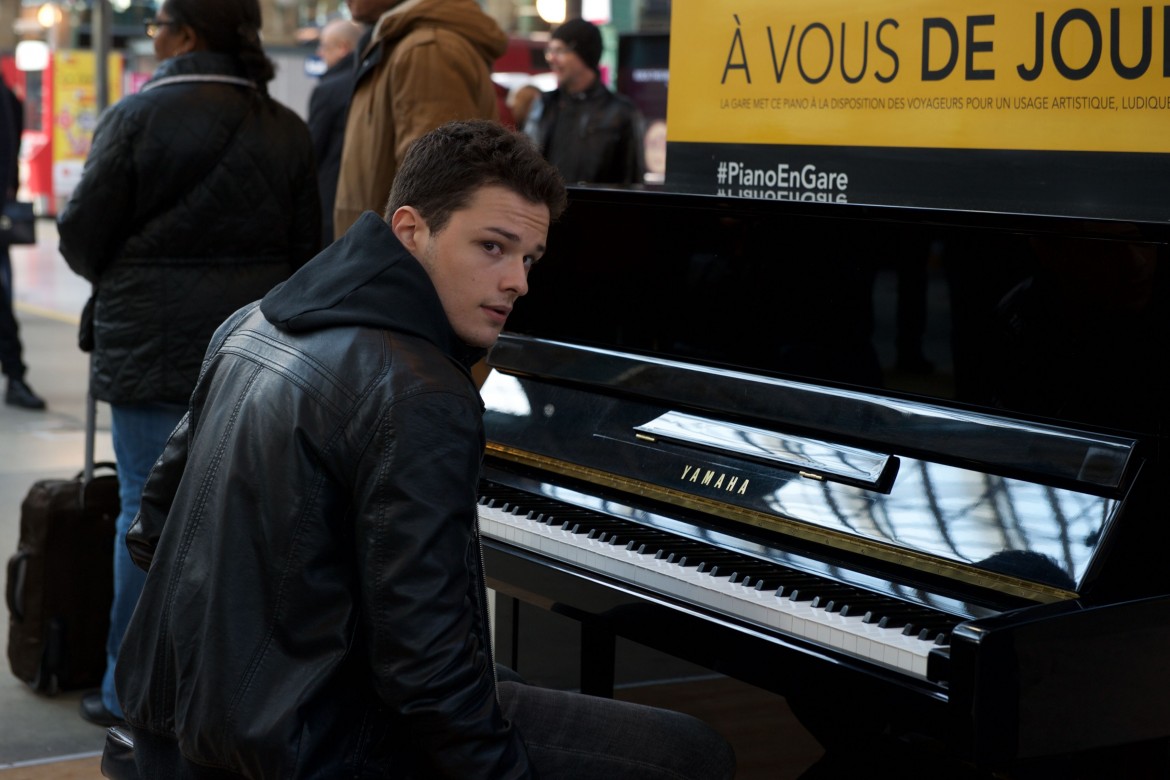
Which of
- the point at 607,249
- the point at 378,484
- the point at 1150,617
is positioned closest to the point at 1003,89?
the point at 607,249

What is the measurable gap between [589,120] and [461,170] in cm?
522

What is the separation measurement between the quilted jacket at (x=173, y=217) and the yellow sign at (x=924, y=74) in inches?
38.1

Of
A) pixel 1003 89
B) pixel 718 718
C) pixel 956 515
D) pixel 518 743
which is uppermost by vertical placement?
pixel 1003 89

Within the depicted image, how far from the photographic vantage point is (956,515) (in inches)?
85.4

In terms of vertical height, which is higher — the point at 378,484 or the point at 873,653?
the point at 378,484

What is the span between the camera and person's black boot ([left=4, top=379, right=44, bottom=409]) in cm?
722

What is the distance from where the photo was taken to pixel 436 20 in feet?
13.5

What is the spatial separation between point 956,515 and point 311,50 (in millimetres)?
17286

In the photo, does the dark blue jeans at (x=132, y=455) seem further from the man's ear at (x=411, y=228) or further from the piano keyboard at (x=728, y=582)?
the man's ear at (x=411, y=228)

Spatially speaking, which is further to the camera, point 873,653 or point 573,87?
point 573,87

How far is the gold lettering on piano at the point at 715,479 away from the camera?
241 cm

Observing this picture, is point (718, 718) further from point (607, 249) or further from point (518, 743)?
point (518, 743)

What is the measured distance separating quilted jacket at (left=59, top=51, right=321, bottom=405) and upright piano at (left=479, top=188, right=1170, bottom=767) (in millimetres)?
794

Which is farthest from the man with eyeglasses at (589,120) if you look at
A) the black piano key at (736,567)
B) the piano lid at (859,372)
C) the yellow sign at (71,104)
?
the yellow sign at (71,104)
